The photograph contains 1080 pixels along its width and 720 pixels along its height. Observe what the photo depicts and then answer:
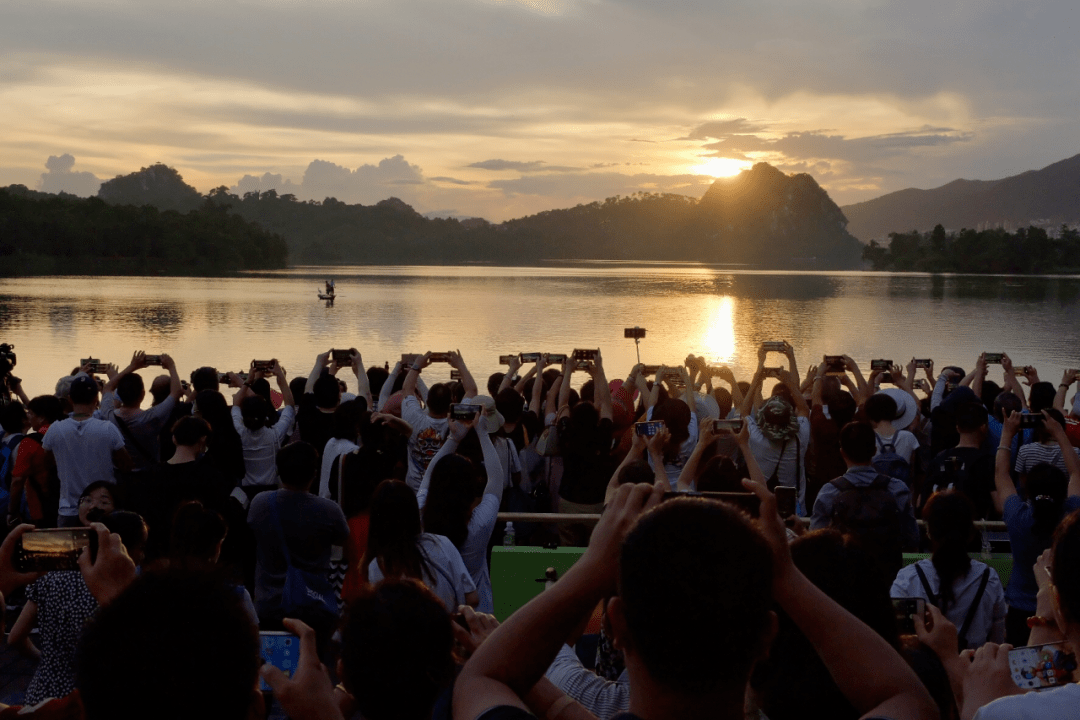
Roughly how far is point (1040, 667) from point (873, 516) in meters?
2.12

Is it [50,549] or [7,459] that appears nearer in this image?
[50,549]

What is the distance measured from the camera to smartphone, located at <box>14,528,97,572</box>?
237cm

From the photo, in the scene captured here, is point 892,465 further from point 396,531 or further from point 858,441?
point 396,531

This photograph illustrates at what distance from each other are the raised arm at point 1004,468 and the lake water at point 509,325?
1432 cm

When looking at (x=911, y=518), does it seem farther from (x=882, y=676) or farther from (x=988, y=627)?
(x=882, y=676)

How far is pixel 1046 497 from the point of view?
150 inches

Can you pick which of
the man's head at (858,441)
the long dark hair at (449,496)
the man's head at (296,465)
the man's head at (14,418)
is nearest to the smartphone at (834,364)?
the man's head at (858,441)

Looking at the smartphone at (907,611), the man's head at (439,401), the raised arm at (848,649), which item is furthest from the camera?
the man's head at (439,401)

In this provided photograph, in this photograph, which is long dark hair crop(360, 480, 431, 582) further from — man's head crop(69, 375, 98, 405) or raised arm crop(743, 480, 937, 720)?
man's head crop(69, 375, 98, 405)

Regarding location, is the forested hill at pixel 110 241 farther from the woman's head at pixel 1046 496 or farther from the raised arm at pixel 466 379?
the woman's head at pixel 1046 496

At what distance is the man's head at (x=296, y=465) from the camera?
3.92m

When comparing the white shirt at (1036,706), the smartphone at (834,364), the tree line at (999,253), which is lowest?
the white shirt at (1036,706)

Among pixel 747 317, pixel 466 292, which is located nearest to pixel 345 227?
pixel 466 292

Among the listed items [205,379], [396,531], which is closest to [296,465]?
[396,531]
